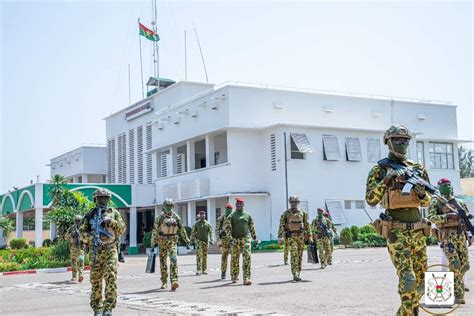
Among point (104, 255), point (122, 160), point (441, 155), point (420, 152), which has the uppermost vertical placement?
point (122, 160)

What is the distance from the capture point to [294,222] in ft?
52.1

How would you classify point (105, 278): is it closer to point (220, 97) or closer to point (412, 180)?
point (412, 180)

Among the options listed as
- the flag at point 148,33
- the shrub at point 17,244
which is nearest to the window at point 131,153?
the flag at point 148,33

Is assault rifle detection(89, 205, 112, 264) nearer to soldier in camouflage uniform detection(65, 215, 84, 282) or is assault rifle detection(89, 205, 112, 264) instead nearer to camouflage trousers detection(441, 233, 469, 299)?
camouflage trousers detection(441, 233, 469, 299)

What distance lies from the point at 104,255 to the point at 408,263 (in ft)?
15.7

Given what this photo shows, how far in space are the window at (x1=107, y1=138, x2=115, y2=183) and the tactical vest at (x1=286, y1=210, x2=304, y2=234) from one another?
4442 cm

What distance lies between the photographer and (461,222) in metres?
10.6

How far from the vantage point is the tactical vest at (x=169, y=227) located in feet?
48.5

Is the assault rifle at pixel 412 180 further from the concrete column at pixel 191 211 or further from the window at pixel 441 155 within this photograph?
the window at pixel 441 155

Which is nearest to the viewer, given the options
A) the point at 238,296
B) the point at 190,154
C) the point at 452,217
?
the point at 452,217

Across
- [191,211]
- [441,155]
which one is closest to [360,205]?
[441,155]

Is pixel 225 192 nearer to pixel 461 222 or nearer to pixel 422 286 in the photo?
pixel 461 222

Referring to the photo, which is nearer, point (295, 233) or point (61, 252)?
point (295, 233)

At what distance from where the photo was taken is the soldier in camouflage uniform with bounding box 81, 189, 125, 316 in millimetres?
9727
